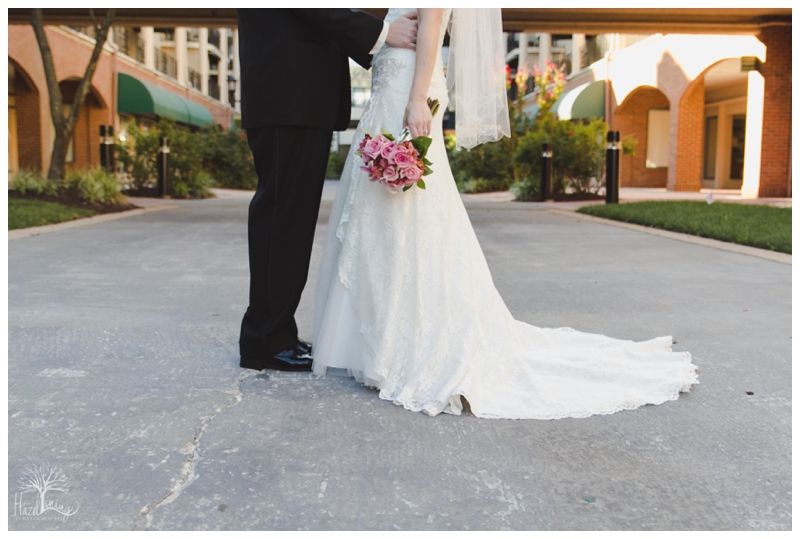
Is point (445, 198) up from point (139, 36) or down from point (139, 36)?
down

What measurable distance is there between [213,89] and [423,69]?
141ft

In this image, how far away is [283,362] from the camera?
107 inches

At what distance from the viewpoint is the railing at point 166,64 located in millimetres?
30967

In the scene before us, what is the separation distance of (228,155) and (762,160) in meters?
15.6

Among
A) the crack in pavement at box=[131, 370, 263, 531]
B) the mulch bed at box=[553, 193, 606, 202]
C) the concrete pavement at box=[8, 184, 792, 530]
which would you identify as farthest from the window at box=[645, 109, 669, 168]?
the crack in pavement at box=[131, 370, 263, 531]

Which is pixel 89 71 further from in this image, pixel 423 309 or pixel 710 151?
pixel 710 151

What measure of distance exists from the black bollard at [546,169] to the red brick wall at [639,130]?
456 inches

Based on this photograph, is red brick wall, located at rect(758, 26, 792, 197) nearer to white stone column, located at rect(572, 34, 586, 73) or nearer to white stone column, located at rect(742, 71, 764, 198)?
white stone column, located at rect(742, 71, 764, 198)

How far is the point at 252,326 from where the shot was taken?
2.74 m

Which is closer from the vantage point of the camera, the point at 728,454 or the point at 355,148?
the point at 728,454

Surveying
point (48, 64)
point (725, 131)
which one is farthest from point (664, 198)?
point (48, 64)
